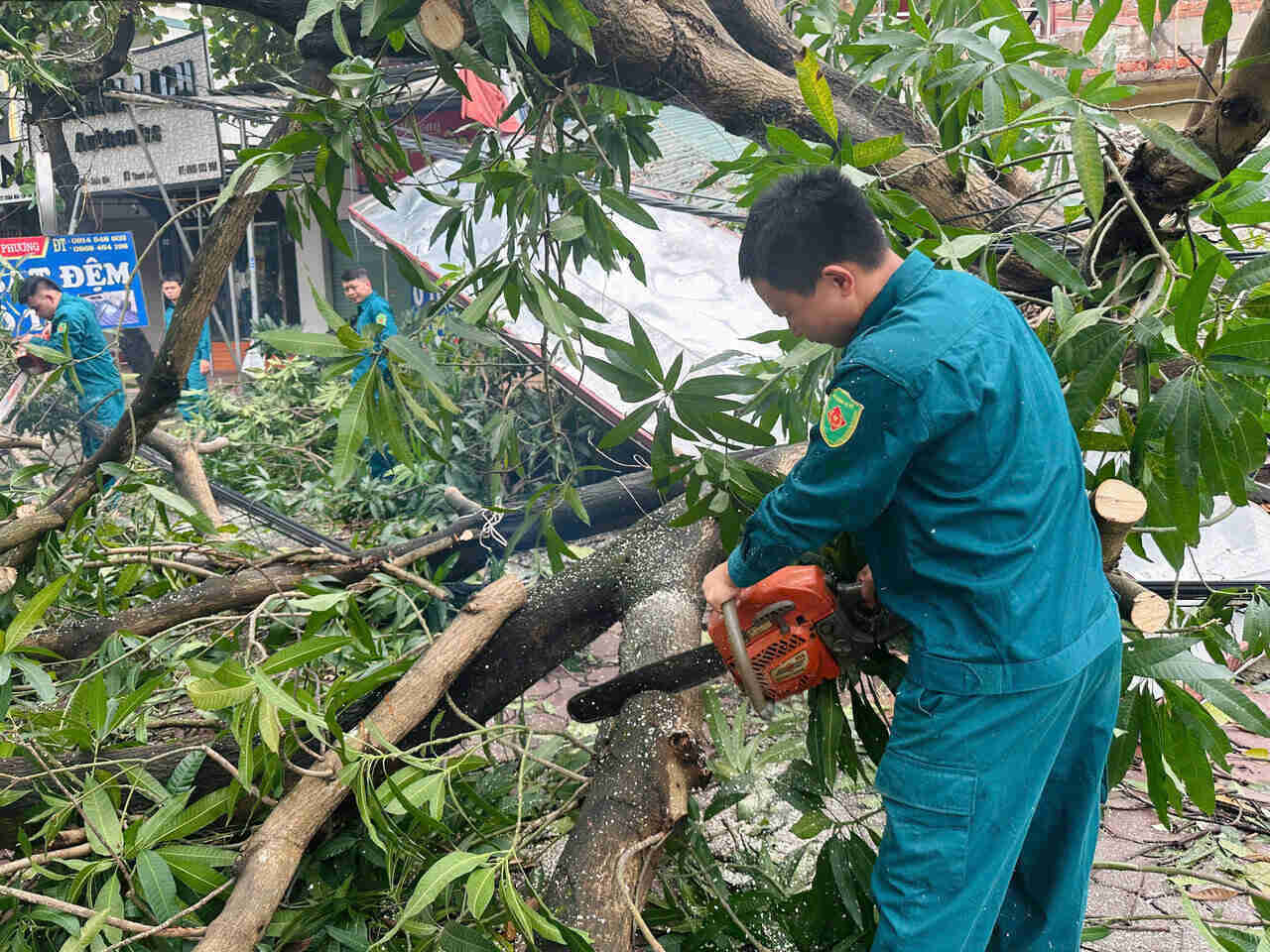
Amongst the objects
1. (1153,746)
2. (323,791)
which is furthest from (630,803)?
(1153,746)

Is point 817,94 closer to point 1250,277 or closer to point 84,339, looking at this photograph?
point 1250,277

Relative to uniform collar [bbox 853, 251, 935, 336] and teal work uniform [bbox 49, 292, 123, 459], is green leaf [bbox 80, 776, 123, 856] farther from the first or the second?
teal work uniform [bbox 49, 292, 123, 459]

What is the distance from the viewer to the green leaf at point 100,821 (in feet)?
6.42

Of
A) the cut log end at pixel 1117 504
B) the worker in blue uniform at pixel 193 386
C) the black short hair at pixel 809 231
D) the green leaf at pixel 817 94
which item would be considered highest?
the green leaf at pixel 817 94

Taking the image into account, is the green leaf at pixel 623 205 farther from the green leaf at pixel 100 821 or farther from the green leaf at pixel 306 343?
the green leaf at pixel 100 821

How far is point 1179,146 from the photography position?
1.89 metres

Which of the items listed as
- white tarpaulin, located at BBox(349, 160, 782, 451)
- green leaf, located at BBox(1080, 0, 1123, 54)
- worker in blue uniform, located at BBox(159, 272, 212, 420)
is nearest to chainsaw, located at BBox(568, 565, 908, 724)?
green leaf, located at BBox(1080, 0, 1123, 54)

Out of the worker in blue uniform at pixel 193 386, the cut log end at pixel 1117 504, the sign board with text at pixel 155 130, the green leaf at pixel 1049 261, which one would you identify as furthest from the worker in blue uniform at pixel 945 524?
the sign board with text at pixel 155 130

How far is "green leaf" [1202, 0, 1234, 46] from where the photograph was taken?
6.32 ft

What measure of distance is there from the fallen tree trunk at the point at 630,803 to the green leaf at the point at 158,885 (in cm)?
73

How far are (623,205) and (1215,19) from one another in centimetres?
133

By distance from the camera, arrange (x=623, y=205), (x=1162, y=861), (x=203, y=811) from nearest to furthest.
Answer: (x=203, y=811) → (x=623, y=205) → (x=1162, y=861)

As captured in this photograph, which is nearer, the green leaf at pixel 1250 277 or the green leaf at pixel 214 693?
the green leaf at pixel 214 693

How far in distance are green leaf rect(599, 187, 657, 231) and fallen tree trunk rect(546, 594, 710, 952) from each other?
1.06 m
